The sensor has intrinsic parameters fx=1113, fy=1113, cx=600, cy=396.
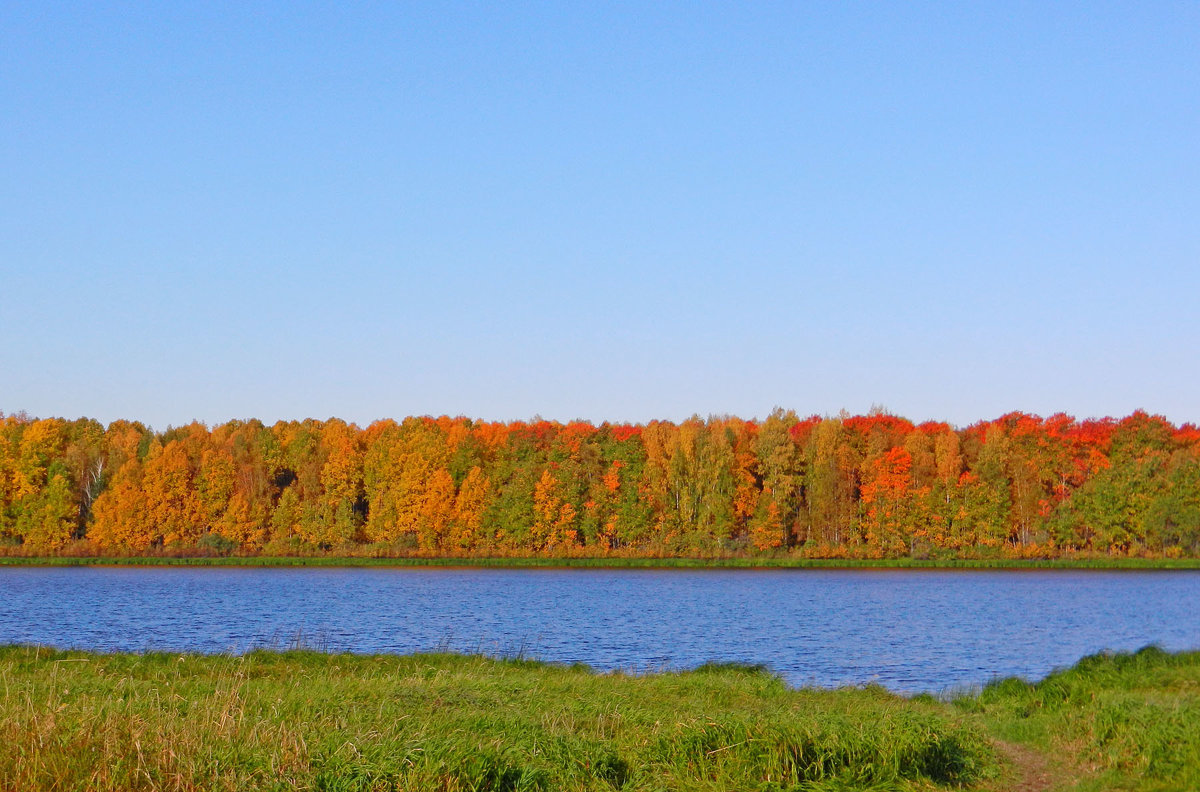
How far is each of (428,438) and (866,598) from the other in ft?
180

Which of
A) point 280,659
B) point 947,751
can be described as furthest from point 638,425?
point 947,751

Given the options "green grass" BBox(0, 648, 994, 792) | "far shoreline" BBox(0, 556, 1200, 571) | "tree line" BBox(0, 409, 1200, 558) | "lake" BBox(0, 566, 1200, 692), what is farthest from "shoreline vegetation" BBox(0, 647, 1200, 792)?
"tree line" BBox(0, 409, 1200, 558)

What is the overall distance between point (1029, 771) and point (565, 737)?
6121 millimetres

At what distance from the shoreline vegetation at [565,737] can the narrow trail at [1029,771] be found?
0.13 ft

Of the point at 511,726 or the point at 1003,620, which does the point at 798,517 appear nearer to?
the point at 1003,620

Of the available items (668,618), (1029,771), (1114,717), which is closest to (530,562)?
(668,618)

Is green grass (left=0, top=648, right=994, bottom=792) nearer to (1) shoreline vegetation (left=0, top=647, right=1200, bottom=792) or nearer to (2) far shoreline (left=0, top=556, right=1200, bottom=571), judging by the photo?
(1) shoreline vegetation (left=0, top=647, right=1200, bottom=792)

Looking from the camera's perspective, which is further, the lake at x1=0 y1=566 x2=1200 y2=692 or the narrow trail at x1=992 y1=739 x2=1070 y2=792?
the lake at x1=0 y1=566 x2=1200 y2=692

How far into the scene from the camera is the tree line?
9069 cm

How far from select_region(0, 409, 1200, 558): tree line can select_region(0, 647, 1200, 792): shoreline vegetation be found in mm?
74834

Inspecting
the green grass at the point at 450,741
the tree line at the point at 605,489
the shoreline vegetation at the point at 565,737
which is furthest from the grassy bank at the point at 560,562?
the green grass at the point at 450,741

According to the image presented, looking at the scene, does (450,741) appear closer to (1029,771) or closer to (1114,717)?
(1029,771)

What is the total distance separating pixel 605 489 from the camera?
98.9 meters

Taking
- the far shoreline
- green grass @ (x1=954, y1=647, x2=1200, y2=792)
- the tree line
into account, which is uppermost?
the tree line
